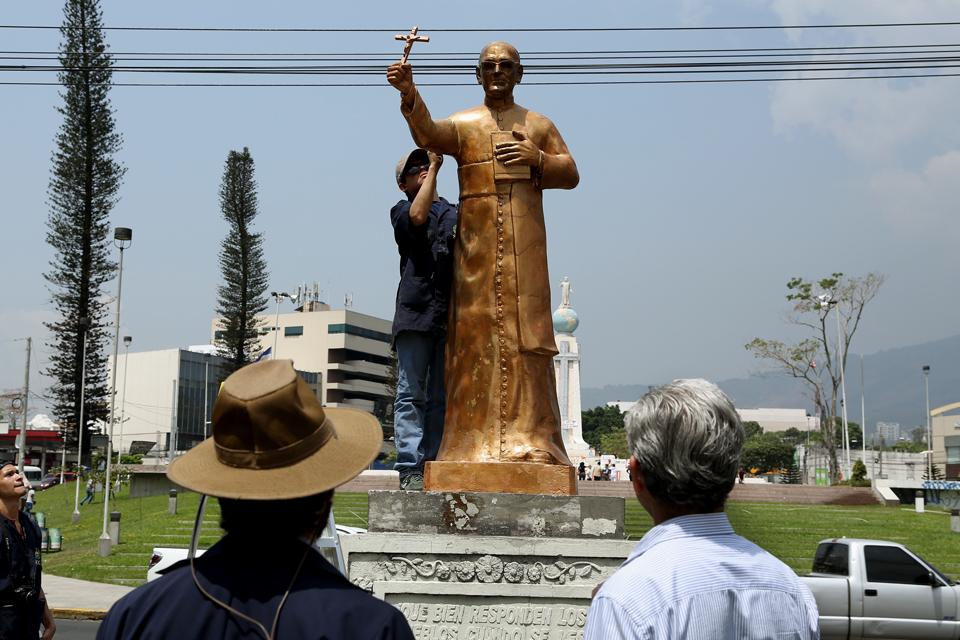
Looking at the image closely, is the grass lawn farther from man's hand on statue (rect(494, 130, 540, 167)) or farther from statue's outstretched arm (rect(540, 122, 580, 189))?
man's hand on statue (rect(494, 130, 540, 167))

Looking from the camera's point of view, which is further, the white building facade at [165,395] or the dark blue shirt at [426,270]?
the white building facade at [165,395]

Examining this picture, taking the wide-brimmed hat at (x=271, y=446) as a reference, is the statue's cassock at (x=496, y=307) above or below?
above

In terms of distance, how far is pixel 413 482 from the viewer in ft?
21.6

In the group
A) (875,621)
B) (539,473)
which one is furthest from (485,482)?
(875,621)

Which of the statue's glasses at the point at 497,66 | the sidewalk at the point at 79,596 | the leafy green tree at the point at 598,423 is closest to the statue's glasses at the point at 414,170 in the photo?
the statue's glasses at the point at 497,66

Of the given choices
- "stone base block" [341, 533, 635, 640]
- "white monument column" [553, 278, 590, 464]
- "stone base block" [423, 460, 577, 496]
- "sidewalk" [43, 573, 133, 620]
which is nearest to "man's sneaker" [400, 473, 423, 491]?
"stone base block" [423, 460, 577, 496]

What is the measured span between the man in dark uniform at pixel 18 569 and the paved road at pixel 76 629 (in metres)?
7.63

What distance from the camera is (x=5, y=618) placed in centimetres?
520

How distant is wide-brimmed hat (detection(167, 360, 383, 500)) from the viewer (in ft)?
7.11

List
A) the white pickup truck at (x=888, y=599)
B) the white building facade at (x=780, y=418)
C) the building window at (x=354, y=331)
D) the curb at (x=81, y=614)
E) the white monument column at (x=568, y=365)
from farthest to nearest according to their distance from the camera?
the white building facade at (x=780, y=418) → the building window at (x=354, y=331) → the white monument column at (x=568, y=365) → the curb at (x=81, y=614) → the white pickup truck at (x=888, y=599)

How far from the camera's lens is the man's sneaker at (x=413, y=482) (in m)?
6.59

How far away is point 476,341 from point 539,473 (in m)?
0.89

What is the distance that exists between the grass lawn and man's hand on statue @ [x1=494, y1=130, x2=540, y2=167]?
12256 millimetres

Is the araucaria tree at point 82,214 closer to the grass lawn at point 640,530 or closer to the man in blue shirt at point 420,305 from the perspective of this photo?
the grass lawn at point 640,530
